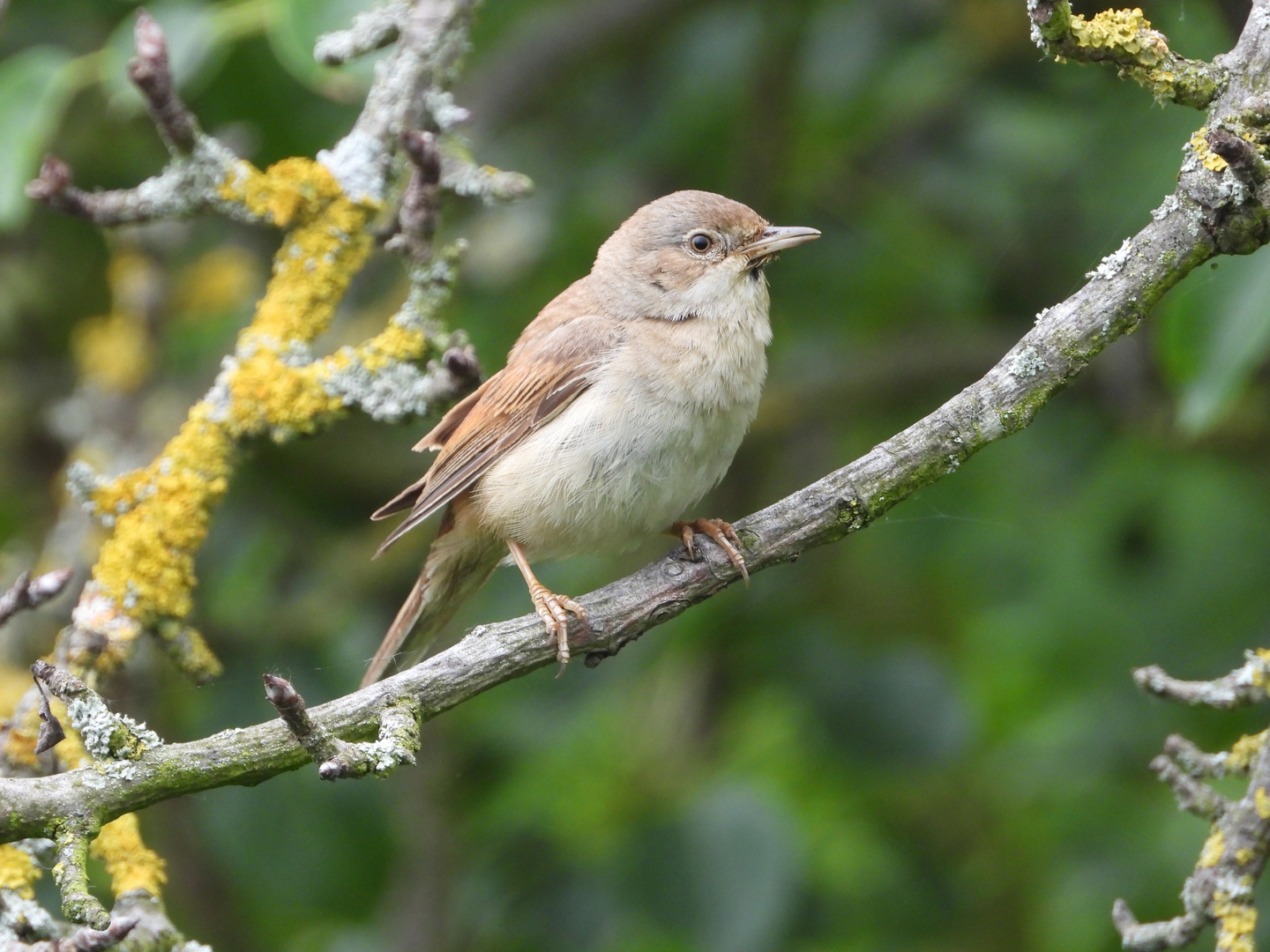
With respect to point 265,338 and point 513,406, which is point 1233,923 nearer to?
point 513,406

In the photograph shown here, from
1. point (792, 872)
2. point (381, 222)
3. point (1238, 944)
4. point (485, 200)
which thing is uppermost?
point (381, 222)

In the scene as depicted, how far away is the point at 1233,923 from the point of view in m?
2.38

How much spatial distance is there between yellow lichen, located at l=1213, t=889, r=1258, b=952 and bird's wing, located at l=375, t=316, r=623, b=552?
1.96m

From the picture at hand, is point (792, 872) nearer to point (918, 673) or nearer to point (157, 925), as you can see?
point (918, 673)

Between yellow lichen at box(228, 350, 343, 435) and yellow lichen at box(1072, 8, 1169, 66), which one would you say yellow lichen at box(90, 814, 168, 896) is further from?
yellow lichen at box(1072, 8, 1169, 66)

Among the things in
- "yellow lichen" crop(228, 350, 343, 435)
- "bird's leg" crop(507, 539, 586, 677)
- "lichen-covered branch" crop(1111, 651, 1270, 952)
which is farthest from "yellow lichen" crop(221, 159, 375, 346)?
"lichen-covered branch" crop(1111, 651, 1270, 952)

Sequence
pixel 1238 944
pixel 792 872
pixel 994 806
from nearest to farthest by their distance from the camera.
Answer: pixel 1238 944, pixel 792 872, pixel 994 806

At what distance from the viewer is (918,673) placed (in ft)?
15.7

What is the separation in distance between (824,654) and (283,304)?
7.78ft

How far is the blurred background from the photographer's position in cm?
471

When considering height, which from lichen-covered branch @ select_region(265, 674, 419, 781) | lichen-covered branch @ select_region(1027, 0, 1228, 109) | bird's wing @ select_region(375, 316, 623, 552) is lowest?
lichen-covered branch @ select_region(265, 674, 419, 781)

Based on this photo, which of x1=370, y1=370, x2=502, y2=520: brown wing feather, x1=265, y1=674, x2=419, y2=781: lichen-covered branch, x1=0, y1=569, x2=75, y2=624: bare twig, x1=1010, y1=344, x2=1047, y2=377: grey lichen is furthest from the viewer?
x1=370, y1=370, x2=502, y2=520: brown wing feather

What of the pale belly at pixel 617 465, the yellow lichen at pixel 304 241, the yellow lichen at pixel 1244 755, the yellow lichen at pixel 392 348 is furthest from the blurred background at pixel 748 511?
the yellow lichen at pixel 1244 755

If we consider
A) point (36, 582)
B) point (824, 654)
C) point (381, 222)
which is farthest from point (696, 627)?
point (36, 582)
